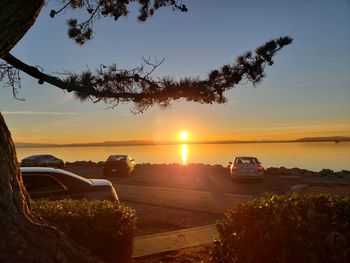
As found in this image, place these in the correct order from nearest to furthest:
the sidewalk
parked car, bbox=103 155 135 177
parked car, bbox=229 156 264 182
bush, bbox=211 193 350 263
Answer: bush, bbox=211 193 350 263 → the sidewalk → parked car, bbox=229 156 264 182 → parked car, bbox=103 155 135 177

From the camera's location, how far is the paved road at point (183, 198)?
16.4m

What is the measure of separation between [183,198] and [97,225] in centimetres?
1224

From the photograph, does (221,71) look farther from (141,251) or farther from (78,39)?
(141,251)

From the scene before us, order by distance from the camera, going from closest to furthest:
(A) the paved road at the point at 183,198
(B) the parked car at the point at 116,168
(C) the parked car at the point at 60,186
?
1. (C) the parked car at the point at 60,186
2. (A) the paved road at the point at 183,198
3. (B) the parked car at the point at 116,168

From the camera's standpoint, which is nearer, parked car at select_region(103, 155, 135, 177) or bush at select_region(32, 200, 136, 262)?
bush at select_region(32, 200, 136, 262)

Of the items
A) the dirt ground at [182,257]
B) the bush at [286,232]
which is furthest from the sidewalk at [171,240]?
the bush at [286,232]

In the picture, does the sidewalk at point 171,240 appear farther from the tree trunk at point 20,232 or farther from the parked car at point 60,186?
the tree trunk at point 20,232

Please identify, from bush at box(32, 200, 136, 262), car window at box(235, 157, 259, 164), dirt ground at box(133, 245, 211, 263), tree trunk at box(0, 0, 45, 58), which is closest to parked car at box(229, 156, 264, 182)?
car window at box(235, 157, 259, 164)

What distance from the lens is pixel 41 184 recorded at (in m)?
10.6

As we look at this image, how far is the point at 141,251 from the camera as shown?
8977 millimetres

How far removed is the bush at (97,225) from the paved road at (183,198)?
8.37m

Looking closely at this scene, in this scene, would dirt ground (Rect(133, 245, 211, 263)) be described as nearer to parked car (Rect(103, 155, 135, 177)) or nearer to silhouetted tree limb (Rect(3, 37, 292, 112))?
silhouetted tree limb (Rect(3, 37, 292, 112))

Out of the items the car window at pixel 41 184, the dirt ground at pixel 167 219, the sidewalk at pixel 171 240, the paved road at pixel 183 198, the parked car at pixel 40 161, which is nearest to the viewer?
the sidewalk at pixel 171 240

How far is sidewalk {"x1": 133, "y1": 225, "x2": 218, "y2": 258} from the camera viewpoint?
30.0 feet
